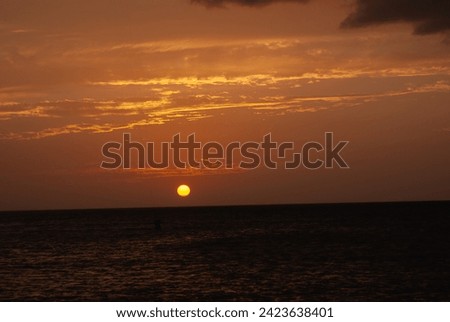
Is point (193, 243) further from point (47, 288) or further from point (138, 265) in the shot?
point (47, 288)

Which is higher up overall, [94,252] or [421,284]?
[94,252]

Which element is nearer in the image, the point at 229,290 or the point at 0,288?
the point at 229,290

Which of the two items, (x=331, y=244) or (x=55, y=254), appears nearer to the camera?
(x=55, y=254)

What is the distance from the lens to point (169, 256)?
68.4m

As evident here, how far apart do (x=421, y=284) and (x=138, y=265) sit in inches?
991

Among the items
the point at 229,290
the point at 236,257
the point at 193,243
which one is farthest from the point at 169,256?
the point at 229,290

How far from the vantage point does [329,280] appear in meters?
46.8

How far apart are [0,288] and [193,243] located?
4330 centimetres
